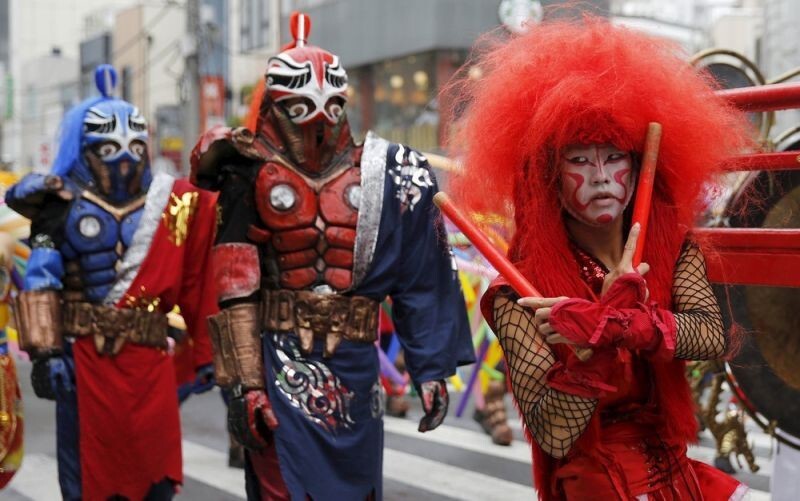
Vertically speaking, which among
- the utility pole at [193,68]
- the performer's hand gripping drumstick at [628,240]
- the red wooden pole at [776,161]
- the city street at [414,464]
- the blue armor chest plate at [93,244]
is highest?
the utility pole at [193,68]

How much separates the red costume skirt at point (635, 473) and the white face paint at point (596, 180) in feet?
1.65

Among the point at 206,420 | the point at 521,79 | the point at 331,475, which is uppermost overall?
the point at 521,79

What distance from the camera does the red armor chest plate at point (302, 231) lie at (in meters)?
4.08

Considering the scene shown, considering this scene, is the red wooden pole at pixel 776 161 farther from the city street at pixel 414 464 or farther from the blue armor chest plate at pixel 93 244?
the city street at pixel 414 464

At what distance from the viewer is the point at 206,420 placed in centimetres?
904

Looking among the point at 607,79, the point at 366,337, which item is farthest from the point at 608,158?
the point at 366,337

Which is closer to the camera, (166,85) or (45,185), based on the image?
(45,185)

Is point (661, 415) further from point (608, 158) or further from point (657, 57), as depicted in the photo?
point (657, 57)

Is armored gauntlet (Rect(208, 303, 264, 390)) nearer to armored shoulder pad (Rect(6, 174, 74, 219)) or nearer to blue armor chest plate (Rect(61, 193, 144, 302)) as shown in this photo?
blue armor chest plate (Rect(61, 193, 144, 302))

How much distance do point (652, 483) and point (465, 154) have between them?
95 cm

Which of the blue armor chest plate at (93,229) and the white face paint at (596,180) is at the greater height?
the white face paint at (596,180)

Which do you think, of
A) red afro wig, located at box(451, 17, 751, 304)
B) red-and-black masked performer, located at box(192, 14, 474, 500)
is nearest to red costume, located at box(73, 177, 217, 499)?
red-and-black masked performer, located at box(192, 14, 474, 500)

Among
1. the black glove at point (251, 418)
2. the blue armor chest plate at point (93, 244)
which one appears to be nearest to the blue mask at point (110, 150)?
the blue armor chest plate at point (93, 244)

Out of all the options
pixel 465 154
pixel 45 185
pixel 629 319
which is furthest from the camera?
pixel 45 185
